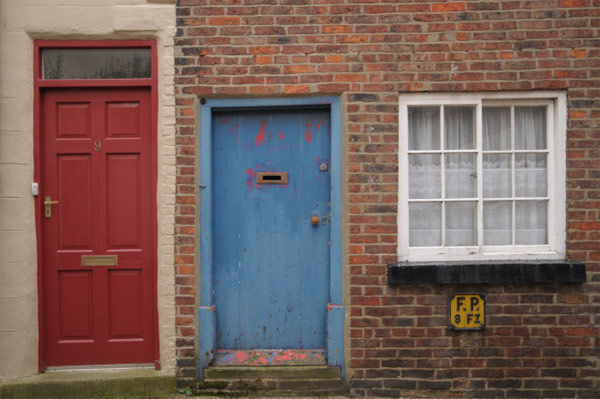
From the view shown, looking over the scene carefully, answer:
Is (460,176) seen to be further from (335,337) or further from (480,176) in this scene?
(335,337)

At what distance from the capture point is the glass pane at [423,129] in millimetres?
4082

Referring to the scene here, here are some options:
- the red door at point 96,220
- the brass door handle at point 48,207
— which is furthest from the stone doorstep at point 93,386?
the brass door handle at point 48,207

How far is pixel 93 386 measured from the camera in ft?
12.7

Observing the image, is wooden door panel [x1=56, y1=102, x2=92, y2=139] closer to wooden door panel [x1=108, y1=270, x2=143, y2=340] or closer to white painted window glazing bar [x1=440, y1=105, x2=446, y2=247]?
wooden door panel [x1=108, y1=270, x2=143, y2=340]

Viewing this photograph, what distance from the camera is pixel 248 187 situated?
410 centimetres

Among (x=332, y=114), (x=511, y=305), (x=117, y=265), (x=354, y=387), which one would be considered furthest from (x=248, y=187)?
(x=511, y=305)

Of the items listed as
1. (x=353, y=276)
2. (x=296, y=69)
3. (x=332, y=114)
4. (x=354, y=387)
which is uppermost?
(x=296, y=69)

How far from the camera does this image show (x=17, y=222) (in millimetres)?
3889

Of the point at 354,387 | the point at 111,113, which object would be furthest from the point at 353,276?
the point at 111,113

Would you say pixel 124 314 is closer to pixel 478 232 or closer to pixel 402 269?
pixel 402 269

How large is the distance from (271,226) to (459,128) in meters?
1.88

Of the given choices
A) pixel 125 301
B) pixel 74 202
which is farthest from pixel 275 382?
pixel 74 202

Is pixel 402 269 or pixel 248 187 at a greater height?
pixel 248 187

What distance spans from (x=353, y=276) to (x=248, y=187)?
121 centimetres
